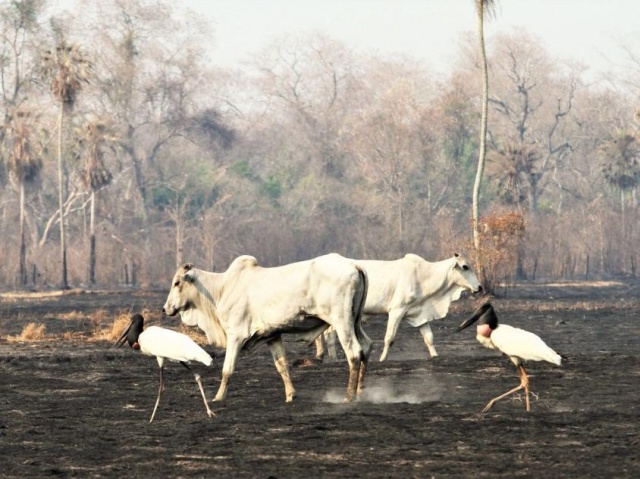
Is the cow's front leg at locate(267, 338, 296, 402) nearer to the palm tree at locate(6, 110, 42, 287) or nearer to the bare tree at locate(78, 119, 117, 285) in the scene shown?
the palm tree at locate(6, 110, 42, 287)

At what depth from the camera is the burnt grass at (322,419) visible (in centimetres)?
1153

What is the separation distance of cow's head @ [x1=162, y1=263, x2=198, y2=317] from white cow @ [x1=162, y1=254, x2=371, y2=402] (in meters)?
0.21

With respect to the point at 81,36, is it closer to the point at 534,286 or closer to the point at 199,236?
the point at 199,236

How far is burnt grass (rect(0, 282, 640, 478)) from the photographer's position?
37.8 ft

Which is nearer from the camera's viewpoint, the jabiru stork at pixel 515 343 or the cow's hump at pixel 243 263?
the jabiru stork at pixel 515 343

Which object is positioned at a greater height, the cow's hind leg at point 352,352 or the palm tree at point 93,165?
the palm tree at point 93,165

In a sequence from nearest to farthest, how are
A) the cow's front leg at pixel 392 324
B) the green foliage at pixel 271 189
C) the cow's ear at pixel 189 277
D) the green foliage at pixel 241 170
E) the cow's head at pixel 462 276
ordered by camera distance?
1. the cow's ear at pixel 189 277
2. the cow's front leg at pixel 392 324
3. the cow's head at pixel 462 276
4. the green foliage at pixel 271 189
5. the green foliage at pixel 241 170

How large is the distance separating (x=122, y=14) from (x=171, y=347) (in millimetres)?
73522

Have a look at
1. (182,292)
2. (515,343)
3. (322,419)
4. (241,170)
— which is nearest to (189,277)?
(182,292)

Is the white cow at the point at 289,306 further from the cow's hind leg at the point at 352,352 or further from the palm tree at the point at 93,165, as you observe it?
the palm tree at the point at 93,165

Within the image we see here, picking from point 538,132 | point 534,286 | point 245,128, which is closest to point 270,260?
point 534,286

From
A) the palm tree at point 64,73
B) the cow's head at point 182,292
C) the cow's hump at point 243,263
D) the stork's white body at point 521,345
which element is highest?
the palm tree at point 64,73

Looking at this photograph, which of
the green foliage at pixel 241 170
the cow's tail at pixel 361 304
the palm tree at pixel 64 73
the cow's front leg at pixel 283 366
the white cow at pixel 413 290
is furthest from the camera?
the green foliage at pixel 241 170

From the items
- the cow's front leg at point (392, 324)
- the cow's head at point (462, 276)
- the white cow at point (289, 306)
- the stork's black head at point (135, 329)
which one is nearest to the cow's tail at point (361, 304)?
the white cow at point (289, 306)
